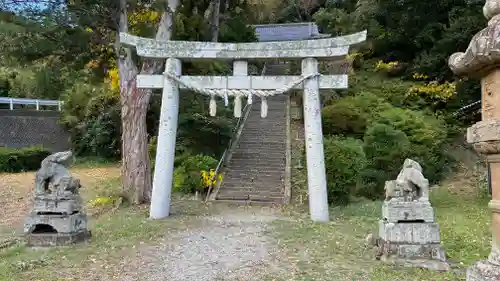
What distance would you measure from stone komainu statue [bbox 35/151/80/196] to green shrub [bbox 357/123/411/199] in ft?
28.4

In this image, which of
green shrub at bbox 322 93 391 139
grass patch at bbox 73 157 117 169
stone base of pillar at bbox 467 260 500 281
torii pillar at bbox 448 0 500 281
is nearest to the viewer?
torii pillar at bbox 448 0 500 281

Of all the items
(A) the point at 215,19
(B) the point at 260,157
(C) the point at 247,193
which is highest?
(A) the point at 215,19

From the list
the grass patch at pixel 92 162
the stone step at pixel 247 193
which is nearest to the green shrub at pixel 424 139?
the stone step at pixel 247 193

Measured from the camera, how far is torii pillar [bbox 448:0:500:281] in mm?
3527

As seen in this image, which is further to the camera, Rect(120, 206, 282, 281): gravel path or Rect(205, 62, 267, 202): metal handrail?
Rect(205, 62, 267, 202): metal handrail

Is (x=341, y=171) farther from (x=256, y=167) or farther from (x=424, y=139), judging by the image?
(x=256, y=167)

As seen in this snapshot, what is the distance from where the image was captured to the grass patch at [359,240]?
6.29 meters

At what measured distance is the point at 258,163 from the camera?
1675 cm

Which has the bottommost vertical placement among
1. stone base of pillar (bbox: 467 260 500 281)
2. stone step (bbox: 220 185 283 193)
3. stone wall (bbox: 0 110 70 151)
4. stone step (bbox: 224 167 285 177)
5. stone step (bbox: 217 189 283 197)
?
stone base of pillar (bbox: 467 260 500 281)

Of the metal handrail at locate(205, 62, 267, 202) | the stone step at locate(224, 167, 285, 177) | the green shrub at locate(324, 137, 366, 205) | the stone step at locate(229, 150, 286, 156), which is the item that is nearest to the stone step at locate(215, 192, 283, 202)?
the metal handrail at locate(205, 62, 267, 202)

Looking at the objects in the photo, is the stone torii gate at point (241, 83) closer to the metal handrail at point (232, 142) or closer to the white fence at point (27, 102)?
the metal handrail at point (232, 142)

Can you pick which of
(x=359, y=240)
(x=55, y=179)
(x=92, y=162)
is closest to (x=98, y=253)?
(x=55, y=179)

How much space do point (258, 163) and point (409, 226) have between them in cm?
999

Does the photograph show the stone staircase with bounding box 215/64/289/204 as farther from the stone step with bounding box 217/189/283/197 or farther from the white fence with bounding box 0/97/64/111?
the white fence with bounding box 0/97/64/111
